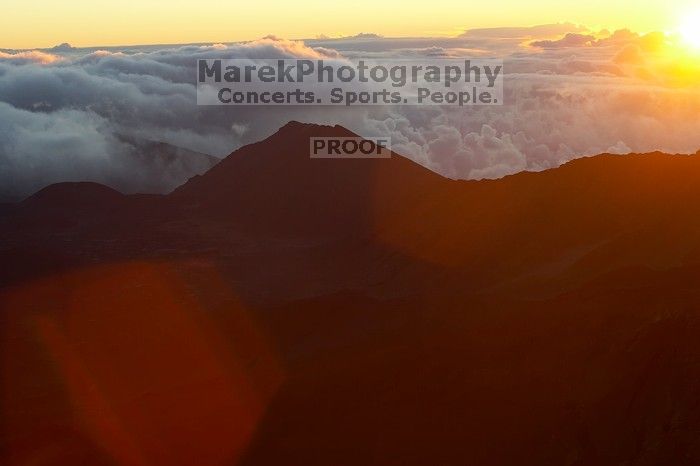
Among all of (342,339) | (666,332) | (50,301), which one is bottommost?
(50,301)

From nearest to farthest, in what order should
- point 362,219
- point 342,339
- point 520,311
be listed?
point 520,311 → point 342,339 → point 362,219

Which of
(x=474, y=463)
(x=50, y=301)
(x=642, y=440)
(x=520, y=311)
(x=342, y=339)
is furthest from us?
(x=50, y=301)

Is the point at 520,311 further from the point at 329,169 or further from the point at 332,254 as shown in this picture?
the point at 329,169

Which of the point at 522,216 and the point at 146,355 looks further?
the point at 522,216

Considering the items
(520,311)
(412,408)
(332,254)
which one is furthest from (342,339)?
(332,254)

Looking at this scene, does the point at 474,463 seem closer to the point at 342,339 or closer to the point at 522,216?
the point at 342,339

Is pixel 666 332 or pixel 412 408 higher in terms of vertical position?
pixel 666 332

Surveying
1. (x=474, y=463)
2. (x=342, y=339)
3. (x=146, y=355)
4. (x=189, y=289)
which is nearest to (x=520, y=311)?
(x=342, y=339)
